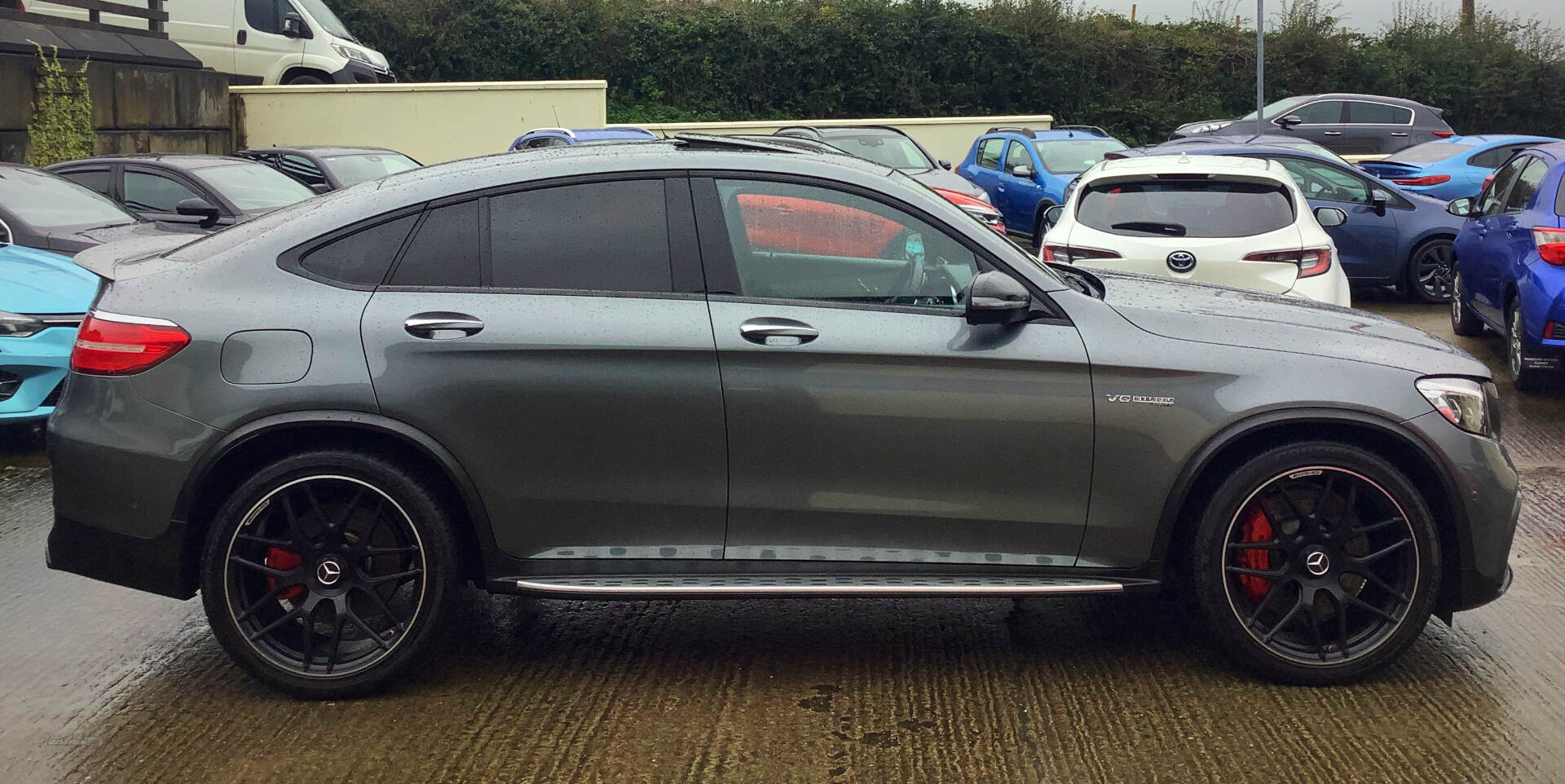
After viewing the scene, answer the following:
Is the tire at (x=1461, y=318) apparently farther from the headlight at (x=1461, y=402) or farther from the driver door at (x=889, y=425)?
the driver door at (x=889, y=425)

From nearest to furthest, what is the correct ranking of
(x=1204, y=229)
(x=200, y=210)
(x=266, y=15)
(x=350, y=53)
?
(x=1204, y=229)
(x=200, y=210)
(x=266, y=15)
(x=350, y=53)

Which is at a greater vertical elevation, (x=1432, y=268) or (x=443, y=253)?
(x=443, y=253)

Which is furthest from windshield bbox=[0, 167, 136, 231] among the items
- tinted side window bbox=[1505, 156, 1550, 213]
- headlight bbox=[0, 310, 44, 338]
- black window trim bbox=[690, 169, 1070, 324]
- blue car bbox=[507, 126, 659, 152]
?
tinted side window bbox=[1505, 156, 1550, 213]

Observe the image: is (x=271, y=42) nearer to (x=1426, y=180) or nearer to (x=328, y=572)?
(x=1426, y=180)

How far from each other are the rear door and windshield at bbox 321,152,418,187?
11.8 meters

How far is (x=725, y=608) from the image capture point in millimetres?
5023

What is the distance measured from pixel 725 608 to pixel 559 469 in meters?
1.19

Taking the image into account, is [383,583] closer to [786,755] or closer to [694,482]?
[694,482]

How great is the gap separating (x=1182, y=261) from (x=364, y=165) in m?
11.1

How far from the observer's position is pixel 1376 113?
25500 millimetres

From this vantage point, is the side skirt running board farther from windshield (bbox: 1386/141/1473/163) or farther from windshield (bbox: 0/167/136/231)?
windshield (bbox: 1386/141/1473/163)

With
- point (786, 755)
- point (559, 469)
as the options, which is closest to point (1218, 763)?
point (786, 755)

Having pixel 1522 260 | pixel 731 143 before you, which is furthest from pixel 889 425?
pixel 1522 260

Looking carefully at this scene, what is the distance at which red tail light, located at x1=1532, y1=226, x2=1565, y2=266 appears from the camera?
833 centimetres
